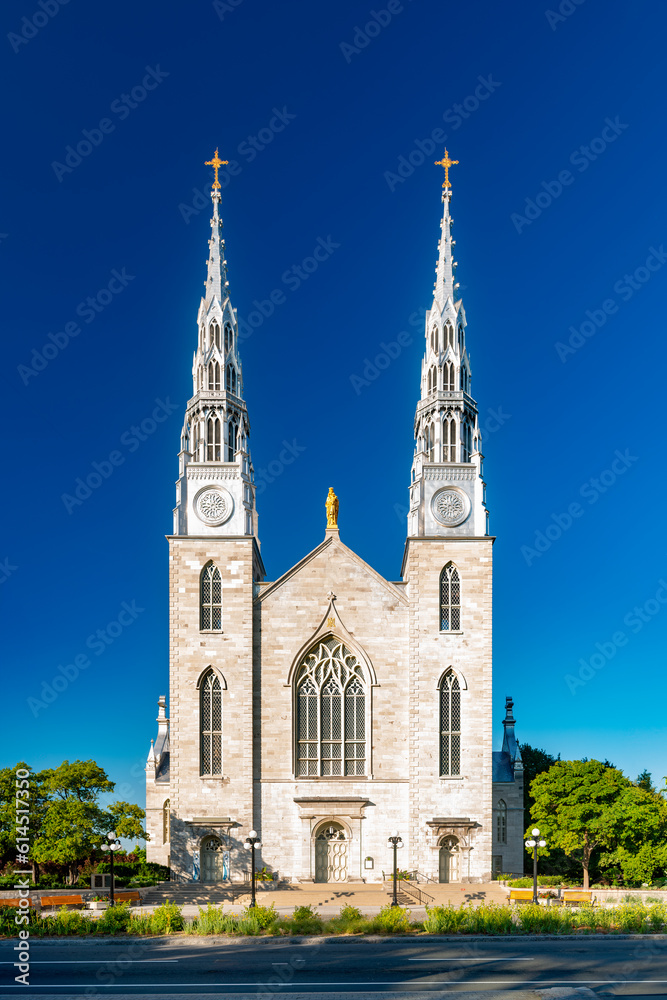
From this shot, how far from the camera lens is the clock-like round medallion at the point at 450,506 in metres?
44.5

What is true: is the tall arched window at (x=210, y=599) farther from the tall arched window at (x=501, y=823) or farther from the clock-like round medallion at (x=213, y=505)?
the tall arched window at (x=501, y=823)

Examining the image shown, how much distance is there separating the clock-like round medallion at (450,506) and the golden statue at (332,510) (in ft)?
16.9

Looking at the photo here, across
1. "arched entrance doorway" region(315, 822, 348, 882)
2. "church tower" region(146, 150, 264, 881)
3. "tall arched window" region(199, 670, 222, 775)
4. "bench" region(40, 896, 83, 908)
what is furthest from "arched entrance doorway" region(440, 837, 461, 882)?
"bench" region(40, 896, 83, 908)

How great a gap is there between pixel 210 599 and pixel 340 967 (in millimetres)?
22267

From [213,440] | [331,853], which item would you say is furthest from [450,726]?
[213,440]

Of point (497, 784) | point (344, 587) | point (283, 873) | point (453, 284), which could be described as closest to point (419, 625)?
point (344, 587)

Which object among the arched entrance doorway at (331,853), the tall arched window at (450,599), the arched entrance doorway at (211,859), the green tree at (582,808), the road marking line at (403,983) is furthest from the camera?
the tall arched window at (450,599)

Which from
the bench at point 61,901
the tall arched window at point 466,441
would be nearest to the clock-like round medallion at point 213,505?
the tall arched window at point 466,441

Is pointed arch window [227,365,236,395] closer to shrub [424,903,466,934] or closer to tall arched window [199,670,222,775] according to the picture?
tall arched window [199,670,222,775]

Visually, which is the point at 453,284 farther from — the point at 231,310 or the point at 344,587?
the point at 344,587

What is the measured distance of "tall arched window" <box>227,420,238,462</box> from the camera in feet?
150

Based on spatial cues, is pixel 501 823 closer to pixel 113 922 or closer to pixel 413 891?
pixel 413 891

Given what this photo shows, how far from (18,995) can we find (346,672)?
24518 mm

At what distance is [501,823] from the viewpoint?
150 feet
